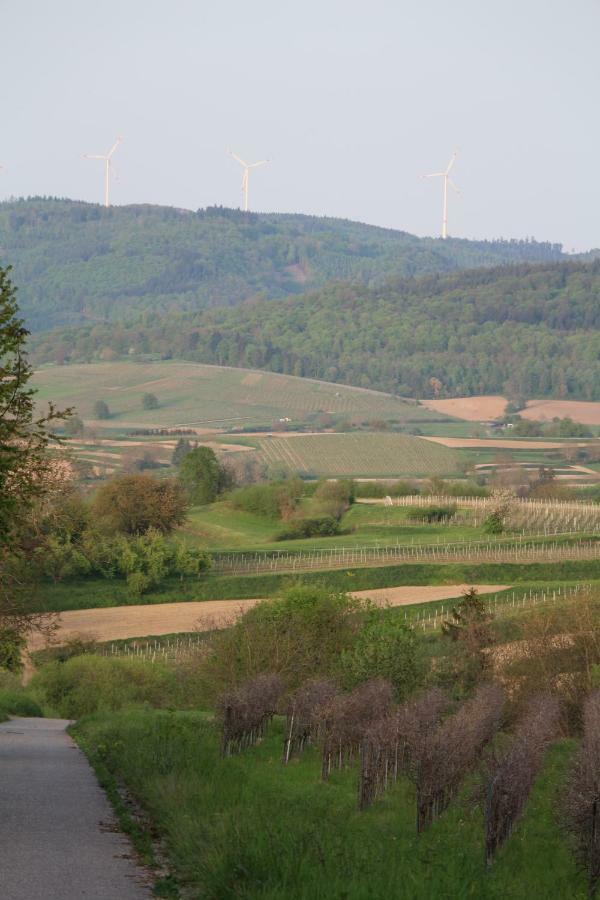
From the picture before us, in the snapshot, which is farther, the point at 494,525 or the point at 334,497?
the point at 334,497

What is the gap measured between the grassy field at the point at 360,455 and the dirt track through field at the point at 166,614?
76.9m

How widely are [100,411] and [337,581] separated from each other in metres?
127

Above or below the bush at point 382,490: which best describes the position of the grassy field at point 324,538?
below

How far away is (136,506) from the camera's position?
261 feet

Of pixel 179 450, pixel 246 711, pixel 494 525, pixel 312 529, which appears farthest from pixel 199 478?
pixel 246 711

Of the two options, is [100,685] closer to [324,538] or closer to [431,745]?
[431,745]

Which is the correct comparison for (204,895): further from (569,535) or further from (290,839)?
(569,535)

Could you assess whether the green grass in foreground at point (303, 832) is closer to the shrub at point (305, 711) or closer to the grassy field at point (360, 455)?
the shrub at point (305, 711)

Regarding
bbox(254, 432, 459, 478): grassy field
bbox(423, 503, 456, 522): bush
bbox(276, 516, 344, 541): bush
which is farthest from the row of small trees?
bbox(254, 432, 459, 478): grassy field

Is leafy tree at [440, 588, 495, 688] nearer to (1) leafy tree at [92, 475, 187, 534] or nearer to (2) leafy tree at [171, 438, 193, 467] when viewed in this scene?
(1) leafy tree at [92, 475, 187, 534]

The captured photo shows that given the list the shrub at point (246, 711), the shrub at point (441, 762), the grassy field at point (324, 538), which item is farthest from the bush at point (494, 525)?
the shrub at point (441, 762)

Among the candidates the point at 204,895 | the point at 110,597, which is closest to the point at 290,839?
the point at 204,895

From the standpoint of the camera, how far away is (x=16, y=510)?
15.5 m

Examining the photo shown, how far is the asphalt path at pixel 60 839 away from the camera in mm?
10414
